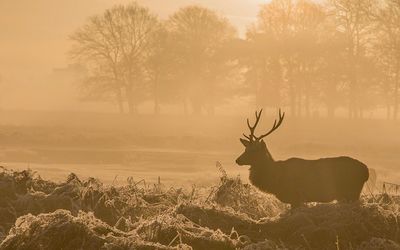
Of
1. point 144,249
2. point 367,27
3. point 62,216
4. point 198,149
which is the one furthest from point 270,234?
point 367,27

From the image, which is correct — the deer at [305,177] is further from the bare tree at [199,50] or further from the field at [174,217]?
the bare tree at [199,50]

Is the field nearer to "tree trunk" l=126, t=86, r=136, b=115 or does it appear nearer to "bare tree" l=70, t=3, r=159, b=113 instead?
"tree trunk" l=126, t=86, r=136, b=115

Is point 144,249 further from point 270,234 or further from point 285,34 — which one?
point 285,34

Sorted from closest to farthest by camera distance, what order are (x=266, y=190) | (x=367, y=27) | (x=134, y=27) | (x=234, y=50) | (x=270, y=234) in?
(x=270, y=234) < (x=266, y=190) < (x=367, y=27) < (x=234, y=50) < (x=134, y=27)

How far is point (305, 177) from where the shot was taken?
12.8 meters

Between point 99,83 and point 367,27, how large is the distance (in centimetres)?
2587

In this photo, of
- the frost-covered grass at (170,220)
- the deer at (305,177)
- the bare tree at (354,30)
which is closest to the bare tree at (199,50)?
the bare tree at (354,30)

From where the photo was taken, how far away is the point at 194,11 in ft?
204

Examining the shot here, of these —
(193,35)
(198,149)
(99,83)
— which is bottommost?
(198,149)

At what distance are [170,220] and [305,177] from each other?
16.0 feet

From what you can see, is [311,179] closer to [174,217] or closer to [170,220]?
[174,217]

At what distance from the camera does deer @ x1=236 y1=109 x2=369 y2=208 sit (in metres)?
12.5

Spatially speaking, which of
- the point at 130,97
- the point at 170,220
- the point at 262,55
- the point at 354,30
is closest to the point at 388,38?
the point at 354,30

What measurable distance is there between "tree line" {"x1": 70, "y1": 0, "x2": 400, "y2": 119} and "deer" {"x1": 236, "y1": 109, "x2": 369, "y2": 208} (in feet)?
133
